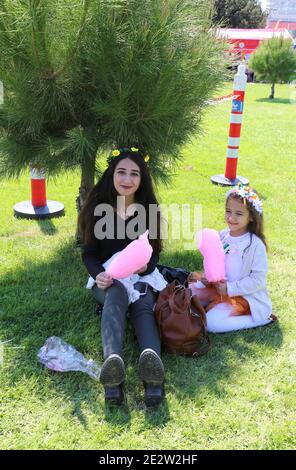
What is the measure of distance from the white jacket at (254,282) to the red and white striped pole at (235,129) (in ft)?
10.2

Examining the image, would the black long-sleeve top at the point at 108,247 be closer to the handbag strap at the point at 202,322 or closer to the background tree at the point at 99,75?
the handbag strap at the point at 202,322

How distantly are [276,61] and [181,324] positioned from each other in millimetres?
18550

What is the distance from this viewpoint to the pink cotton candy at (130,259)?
254 cm

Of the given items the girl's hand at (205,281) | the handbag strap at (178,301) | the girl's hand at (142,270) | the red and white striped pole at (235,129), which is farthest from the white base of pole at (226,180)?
the handbag strap at (178,301)

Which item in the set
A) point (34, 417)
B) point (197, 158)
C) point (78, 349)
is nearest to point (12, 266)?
point (78, 349)

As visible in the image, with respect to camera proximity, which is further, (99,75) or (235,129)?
(235,129)

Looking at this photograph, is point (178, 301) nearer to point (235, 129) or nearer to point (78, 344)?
point (78, 344)

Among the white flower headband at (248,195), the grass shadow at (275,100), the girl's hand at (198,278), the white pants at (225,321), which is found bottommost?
the grass shadow at (275,100)

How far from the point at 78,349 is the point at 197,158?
17.0ft

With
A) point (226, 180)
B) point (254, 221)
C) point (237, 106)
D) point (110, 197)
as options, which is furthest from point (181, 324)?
point (237, 106)

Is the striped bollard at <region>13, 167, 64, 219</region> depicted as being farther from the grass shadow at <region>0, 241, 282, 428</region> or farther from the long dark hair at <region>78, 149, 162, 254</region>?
the long dark hair at <region>78, 149, 162, 254</region>

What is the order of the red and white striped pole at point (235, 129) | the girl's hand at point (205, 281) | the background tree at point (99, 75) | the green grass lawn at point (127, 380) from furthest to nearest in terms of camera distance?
the red and white striped pole at point (235, 129), the girl's hand at point (205, 281), the background tree at point (99, 75), the green grass lawn at point (127, 380)

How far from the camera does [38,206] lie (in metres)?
4.68

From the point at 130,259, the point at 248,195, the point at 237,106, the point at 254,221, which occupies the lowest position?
the point at 130,259
